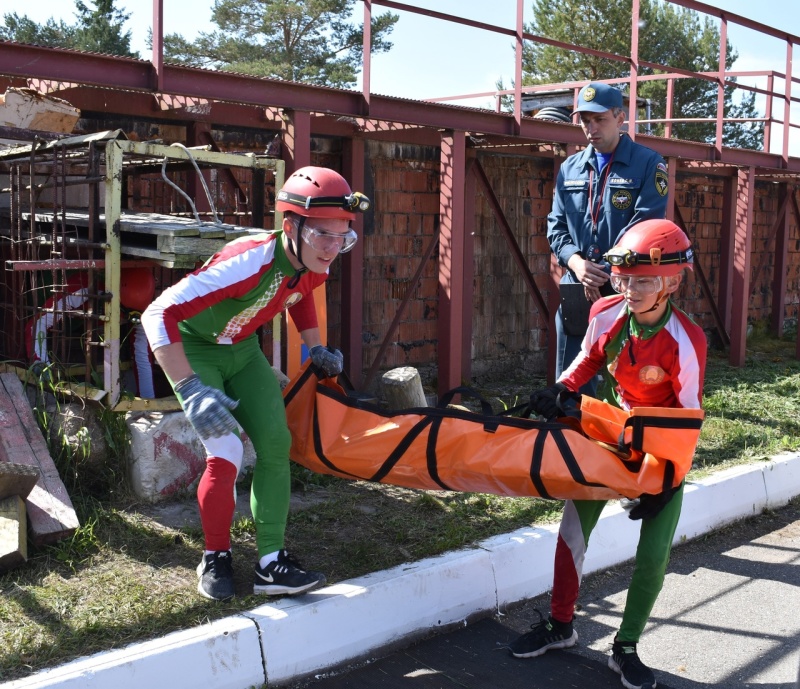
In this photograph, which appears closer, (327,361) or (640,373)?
(640,373)

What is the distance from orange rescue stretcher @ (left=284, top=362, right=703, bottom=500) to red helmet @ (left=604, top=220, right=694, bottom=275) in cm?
52

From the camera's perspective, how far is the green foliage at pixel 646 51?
107 ft

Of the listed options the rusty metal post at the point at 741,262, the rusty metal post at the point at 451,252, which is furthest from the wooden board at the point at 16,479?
the rusty metal post at the point at 741,262

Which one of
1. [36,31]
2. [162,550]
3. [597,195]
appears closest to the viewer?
[162,550]

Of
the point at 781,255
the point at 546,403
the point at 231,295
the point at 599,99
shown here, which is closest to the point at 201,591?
the point at 231,295

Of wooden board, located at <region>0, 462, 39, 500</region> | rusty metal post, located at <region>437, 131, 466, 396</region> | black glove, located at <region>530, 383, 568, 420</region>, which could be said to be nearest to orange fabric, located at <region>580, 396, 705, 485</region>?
black glove, located at <region>530, 383, 568, 420</region>

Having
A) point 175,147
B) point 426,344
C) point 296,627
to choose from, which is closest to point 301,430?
point 296,627

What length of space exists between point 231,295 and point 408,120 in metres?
4.16

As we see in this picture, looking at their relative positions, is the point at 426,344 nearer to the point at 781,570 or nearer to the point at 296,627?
the point at 781,570

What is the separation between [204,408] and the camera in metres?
3.33

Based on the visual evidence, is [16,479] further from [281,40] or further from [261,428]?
[281,40]

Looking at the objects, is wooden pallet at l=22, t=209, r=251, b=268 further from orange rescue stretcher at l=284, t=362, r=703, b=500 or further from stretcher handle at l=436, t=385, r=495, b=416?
stretcher handle at l=436, t=385, r=495, b=416

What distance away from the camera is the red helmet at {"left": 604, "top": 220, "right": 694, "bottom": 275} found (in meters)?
3.40

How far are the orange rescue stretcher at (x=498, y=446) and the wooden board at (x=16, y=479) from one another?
1.17 m
